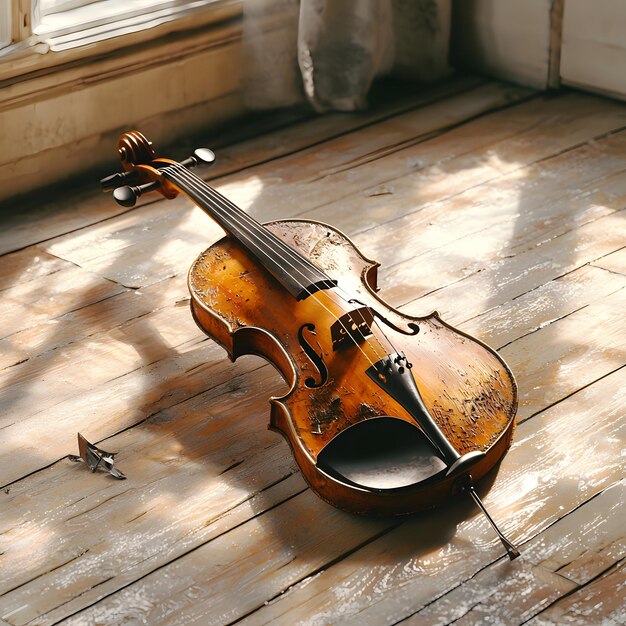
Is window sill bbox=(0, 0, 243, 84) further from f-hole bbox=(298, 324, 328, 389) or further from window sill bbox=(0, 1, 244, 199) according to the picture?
f-hole bbox=(298, 324, 328, 389)

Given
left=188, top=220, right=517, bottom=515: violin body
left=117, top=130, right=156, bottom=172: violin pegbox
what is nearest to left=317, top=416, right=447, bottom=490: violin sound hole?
left=188, top=220, right=517, bottom=515: violin body

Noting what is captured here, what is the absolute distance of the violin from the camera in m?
1.45

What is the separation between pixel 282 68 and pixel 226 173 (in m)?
0.46

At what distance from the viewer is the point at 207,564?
1.48 metres

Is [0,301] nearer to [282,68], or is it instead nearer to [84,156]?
[84,156]

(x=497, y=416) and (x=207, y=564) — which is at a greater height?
(x=497, y=416)

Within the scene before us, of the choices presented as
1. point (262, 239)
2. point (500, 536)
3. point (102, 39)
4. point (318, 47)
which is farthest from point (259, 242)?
point (318, 47)

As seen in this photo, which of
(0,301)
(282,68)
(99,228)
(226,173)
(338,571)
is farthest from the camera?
(282,68)

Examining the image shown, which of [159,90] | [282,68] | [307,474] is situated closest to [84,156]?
[159,90]

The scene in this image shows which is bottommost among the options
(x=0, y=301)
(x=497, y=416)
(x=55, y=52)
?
(x=0, y=301)

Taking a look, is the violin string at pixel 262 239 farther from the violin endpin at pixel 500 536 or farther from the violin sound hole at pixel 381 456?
the violin endpin at pixel 500 536

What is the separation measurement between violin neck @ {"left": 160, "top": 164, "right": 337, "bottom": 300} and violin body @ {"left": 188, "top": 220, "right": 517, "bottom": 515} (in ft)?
0.09

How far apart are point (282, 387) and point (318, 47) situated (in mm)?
1504

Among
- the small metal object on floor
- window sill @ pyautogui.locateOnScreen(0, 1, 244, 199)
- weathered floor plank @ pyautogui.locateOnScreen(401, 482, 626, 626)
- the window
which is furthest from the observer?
window sill @ pyautogui.locateOnScreen(0, 1, 244, 199)
